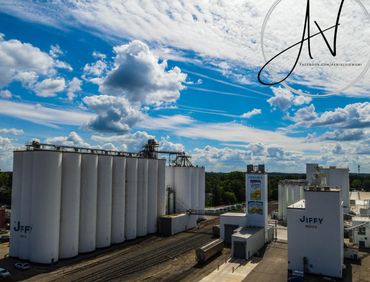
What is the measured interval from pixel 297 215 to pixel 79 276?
28.3m

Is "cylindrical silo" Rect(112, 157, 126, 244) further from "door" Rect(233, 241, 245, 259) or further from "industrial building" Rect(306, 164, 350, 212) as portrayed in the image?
"industrial building" Rect(306, 164, 350, 212)

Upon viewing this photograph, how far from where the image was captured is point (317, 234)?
42.2 metres

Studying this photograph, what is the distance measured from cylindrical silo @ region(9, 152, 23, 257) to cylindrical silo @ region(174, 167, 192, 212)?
38246mm

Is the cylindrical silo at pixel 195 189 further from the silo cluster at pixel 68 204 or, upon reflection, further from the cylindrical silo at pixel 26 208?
the cylindrical silo at pixel 26 208

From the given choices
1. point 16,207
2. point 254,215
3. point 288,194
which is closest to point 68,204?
point 16,207

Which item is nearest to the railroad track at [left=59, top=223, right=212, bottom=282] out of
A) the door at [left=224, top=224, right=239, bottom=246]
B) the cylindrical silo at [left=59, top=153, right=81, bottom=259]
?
the door at [left=224, top=224, right=239, bottom=246]

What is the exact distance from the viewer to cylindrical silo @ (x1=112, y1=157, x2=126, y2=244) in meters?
58.4

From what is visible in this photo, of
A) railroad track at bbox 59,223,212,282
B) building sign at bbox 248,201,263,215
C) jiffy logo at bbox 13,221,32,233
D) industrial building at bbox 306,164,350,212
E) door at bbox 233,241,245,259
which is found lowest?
railroad track at bbox 59,223,212,282

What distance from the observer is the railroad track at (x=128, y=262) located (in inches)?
1639

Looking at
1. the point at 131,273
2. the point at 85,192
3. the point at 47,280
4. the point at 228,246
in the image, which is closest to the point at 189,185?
the point at 228,246

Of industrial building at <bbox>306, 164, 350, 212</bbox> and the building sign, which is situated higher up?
industrial building at <bbox>306, 164, 350, 212</bbox>

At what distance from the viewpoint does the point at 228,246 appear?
57.8m

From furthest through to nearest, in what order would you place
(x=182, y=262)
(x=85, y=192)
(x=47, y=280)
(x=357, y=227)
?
(x=357, y=227)
(x=85, y=192)
(x=182, y=262)
(x=47, y=280)

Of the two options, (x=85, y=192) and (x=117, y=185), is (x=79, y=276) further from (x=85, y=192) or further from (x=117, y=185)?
(x=117, y=185)
